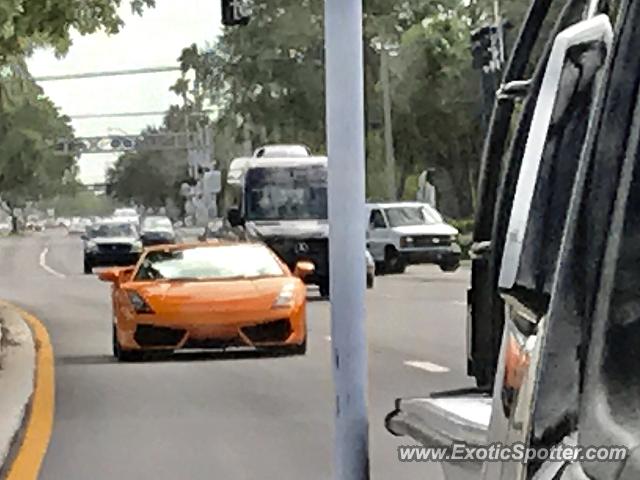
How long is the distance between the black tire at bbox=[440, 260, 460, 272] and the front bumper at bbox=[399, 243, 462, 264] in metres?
0.32

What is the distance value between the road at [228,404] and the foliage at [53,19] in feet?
11.9

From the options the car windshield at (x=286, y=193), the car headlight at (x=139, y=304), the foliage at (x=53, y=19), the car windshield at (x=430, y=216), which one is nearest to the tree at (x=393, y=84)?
the car windshield at (x=430, y=216)

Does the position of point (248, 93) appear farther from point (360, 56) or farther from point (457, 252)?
point (360, 56)

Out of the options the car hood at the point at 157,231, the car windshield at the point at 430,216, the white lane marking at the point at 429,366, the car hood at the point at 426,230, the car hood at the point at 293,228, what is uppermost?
the white lane marking at the point at 429,366

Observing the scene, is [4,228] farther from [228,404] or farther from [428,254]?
[228,404]

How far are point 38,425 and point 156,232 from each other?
52.7 m

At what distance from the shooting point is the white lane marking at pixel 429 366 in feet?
54.9

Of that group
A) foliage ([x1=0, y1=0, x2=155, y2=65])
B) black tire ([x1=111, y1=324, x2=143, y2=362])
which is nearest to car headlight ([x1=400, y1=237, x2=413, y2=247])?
foliage ([x1=0, y1=0, x2=155, y2=65])

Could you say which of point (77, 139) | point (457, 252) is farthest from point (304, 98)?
point (77, 139)

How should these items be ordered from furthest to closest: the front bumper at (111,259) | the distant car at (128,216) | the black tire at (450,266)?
the distant car at (128,216)
the front bumper at (111,259)
the black tire at (450,266)

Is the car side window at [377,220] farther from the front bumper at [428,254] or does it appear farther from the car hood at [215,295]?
the car hood at [215,295]

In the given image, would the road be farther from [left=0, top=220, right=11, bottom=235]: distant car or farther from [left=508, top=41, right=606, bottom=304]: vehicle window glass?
[left=0, top=220, right=11, bottom=235]: distant car

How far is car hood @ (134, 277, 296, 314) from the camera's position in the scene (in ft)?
59.7

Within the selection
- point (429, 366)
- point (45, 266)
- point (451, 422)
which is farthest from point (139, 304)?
point (45, 266)
